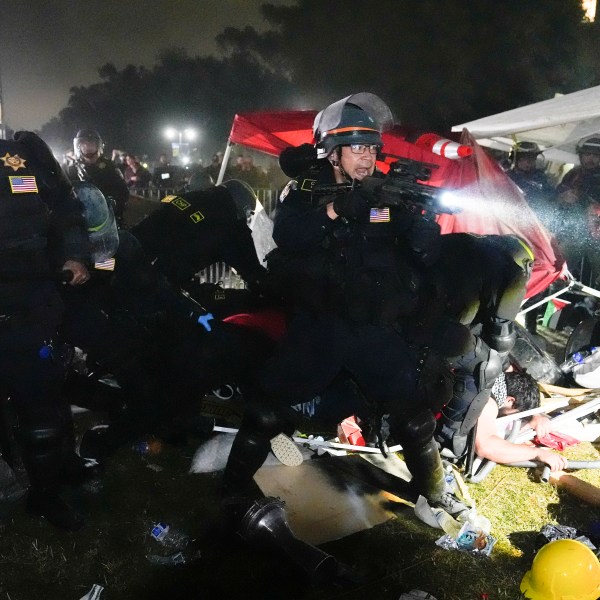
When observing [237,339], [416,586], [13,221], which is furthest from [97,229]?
[416,586]

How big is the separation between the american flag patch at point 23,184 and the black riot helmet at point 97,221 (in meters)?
0.29

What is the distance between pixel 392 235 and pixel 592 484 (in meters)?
2.52

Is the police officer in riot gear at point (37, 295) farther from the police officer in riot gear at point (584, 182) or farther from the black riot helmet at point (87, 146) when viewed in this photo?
the police officer in riot gear at point (584, 182)

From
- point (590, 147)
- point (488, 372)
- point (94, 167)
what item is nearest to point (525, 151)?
point (590, 147)

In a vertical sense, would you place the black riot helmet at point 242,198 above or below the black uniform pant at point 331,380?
above

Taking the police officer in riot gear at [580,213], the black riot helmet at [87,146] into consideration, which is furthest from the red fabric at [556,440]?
the black riot helmet at [87,146]

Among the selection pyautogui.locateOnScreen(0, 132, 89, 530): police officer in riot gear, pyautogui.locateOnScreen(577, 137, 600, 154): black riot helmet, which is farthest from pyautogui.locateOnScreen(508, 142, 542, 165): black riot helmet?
pyautogui.locateOnScreen(0, 132, 89, 530): police officer in riot gear

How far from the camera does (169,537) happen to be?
3184 millimetres

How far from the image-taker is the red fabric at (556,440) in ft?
14.3

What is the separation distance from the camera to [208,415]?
14.5ft

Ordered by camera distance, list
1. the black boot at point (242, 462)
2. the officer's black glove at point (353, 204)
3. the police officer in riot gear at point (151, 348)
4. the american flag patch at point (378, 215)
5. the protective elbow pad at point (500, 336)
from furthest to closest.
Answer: the police officer in riot gear at point (151, 348), the protective elbow pad at point (500, 336), the black boot at point (242, 462), the american flag patch at point (378, 215), the officer's black glove at point (353, 204)

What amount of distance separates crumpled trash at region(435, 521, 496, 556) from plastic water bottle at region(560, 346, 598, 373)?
2.72 metres

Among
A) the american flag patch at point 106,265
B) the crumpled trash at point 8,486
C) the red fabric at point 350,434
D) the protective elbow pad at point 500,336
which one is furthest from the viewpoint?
the red fabric at point 350,434

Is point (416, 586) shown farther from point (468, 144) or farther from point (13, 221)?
point (468, 144)
